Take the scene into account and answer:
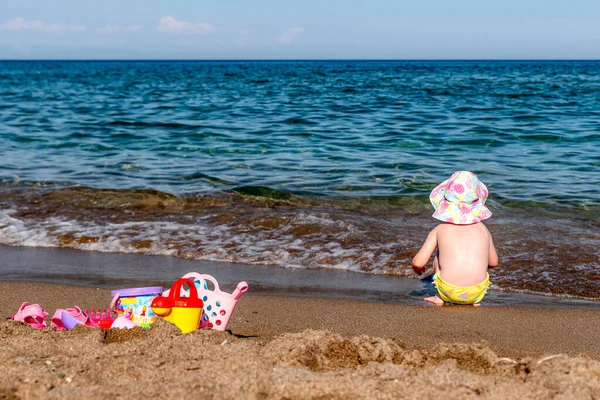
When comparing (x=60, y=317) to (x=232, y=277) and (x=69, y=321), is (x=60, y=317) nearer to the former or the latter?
(x=69, y=321)

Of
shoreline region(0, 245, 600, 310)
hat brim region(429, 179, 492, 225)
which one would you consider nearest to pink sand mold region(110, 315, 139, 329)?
shoreline region(0, 245, 600, 310)

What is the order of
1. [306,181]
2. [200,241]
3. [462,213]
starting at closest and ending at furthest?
[462,213] < [200,241] < [306,181]

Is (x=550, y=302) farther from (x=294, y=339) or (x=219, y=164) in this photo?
(x=219, y=164)

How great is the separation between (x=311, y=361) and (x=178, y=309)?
845mm

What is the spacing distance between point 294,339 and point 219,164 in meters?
7.56

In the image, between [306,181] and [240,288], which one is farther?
[306,181]

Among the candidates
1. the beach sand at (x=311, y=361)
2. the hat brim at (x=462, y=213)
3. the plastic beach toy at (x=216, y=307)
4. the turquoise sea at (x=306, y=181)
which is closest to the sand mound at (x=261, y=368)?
the beach sand at (x=311, y=361)

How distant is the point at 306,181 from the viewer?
9.31m

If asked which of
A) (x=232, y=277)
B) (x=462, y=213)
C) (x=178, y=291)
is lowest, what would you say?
(x=232, y=277)

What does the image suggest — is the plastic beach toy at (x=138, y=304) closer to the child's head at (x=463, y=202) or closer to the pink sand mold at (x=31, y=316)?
the pink sand mold at (x=31, y=316)

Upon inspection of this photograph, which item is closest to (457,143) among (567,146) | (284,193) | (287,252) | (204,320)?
(567,146)

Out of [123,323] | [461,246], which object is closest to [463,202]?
[461,246]

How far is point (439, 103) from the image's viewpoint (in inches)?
771

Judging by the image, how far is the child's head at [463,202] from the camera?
4.83m
